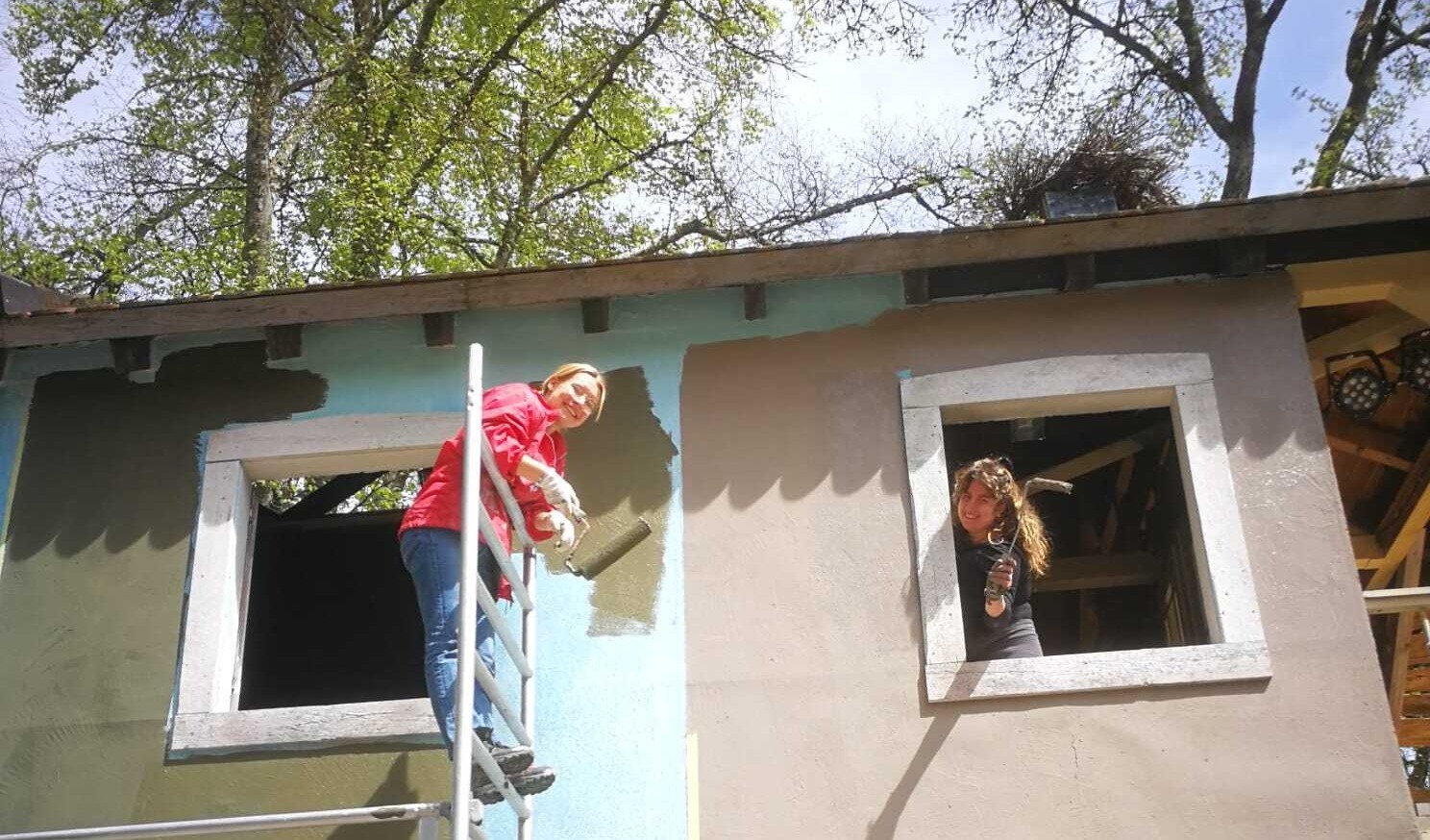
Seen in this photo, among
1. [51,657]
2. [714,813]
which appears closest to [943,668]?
[714,813]

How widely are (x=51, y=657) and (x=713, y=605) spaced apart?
3.01 m

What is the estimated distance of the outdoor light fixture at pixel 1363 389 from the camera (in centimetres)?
669

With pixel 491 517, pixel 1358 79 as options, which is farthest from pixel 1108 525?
pixel 1358 79

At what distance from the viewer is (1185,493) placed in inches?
235

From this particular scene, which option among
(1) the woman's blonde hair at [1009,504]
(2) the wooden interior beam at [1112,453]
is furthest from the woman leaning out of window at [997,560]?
(2) the wooden interior beam at [1112,453]

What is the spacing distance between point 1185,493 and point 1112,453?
73.8 inches

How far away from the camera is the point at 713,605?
19.4ft

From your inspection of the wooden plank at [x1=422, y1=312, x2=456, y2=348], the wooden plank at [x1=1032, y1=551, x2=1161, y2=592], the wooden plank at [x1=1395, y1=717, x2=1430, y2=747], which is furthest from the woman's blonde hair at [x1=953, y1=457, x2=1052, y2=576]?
the wooden plank at [x1=1395, y1=717, x2=1430, y2=747]

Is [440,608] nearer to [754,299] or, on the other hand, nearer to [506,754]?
[506,754]

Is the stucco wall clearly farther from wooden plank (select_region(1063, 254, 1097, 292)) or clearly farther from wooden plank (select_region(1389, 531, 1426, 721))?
wooden plank (select_region(1389, 531, 1426, 721))

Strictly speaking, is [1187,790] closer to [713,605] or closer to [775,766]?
[775,766]

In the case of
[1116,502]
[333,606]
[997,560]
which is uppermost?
[1116,502]

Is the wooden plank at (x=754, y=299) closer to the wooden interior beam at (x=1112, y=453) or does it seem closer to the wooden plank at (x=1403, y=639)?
the wooden interior beam at (x=1112, y=453)

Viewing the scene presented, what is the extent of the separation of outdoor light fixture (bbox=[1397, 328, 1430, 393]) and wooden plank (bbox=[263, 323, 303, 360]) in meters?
5.40
